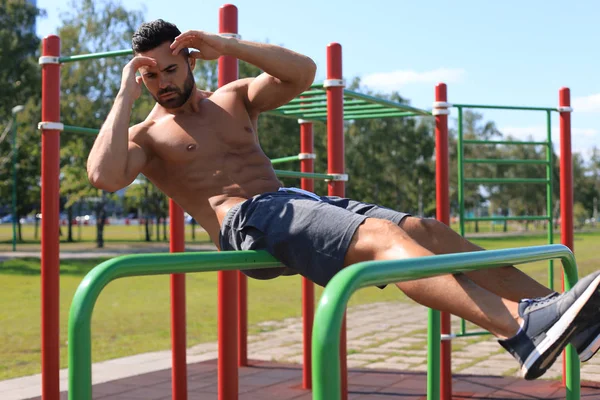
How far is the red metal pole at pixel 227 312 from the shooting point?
349 cm

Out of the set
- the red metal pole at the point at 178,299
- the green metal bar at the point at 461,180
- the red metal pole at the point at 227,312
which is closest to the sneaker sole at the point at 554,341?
the red metal pole at the point at 227,312

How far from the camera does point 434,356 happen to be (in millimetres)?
3973

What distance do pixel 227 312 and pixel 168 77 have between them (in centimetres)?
121

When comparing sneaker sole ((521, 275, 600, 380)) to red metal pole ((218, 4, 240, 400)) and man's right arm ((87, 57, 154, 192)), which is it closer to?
Result: man's right arm ((87, 57, 154, 192))

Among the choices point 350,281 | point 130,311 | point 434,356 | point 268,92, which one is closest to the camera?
point 350,281

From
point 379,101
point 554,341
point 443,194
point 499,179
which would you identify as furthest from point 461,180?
point 554,341

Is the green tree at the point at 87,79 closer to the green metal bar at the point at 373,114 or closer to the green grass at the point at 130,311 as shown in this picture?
the green grass at the point at 130,311

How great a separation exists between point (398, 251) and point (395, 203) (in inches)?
1455

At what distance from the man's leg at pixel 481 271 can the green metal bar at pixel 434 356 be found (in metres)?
1.06

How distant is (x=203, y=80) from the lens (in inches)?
1166

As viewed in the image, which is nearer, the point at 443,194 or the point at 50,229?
the point at 50,229

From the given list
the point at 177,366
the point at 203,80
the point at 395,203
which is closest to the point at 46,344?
the point at 177,366

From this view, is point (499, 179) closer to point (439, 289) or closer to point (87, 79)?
point (439, 289)

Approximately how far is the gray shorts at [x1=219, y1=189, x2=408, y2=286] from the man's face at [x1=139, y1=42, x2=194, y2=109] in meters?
0.60
